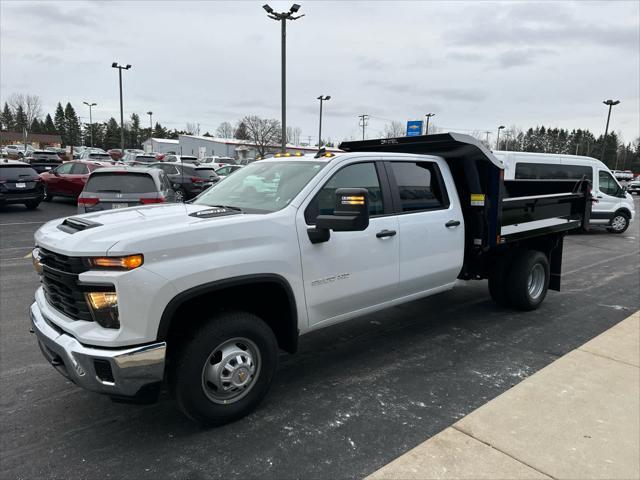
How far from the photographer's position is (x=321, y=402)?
143 inches

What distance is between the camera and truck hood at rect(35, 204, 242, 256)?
2.75 meters

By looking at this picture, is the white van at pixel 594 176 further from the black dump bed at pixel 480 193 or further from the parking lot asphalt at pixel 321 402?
the black dump bed at pixel 480 193

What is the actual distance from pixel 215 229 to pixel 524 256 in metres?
4.33

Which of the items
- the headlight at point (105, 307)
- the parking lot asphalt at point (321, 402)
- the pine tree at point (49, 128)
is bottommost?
the parking lot asphalt at point (321, 402)

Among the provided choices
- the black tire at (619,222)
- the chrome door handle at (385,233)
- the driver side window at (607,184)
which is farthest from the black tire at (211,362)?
the black tire at (619,222)

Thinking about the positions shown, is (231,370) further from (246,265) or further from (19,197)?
(19,197)

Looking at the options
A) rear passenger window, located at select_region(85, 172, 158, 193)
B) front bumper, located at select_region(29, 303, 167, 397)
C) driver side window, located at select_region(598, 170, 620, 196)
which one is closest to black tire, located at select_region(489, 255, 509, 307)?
front bumper, located at select_region(29, 303, 167, 397)

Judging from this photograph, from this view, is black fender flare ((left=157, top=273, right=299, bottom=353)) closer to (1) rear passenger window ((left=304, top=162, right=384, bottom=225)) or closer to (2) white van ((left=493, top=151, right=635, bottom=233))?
(1) rear passenger window ((left=304, top=162, right=384, bottom=225))

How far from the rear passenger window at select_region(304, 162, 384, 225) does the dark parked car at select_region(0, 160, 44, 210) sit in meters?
15.0

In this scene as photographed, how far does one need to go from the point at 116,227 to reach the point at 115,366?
33.5 inches

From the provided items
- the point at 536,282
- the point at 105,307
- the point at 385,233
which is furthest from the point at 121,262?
the point at 536,282

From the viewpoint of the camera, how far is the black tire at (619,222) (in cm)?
1479

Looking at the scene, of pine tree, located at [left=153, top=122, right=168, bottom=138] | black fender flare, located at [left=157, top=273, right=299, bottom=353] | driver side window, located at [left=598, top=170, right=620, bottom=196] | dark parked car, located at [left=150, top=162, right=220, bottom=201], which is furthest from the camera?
pine tree, located at [left=153, top=122, right=168, bottom=138]

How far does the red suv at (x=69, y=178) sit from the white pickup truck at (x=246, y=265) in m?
14.3
